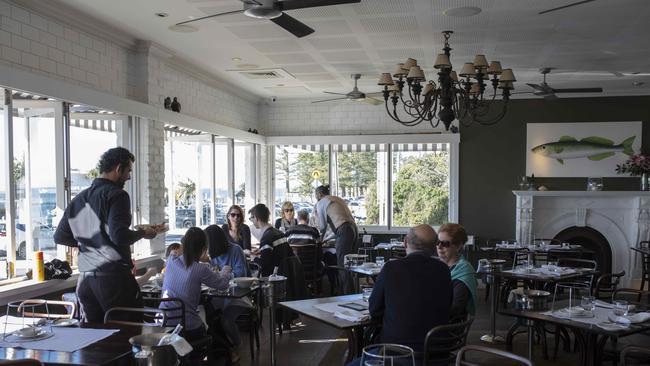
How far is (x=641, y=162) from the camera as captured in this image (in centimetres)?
906

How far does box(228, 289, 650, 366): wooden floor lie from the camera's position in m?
5.09

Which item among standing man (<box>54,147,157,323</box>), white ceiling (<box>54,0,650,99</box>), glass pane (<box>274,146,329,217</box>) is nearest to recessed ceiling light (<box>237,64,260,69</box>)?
white ceiling (<box>54,0,650,99</box>)

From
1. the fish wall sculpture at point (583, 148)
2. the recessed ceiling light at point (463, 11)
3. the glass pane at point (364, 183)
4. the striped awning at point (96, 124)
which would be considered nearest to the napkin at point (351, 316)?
the recessed ceiling light at point (463, 11)

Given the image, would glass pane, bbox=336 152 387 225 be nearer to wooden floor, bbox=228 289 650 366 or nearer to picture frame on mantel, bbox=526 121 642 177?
picture frame on mantel, bbox=526 121 642 177

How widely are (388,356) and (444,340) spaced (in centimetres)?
95

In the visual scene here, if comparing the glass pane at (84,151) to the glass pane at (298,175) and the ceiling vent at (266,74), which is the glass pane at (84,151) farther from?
Answer: the glass pane at (298,175)

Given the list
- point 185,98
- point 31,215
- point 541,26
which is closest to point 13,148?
point 31,215

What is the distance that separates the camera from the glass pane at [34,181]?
191 inches

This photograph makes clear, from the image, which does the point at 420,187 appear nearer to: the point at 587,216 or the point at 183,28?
the point at 587,216

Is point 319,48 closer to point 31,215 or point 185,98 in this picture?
point 185,98

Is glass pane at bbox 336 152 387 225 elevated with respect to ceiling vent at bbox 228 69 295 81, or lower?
lower

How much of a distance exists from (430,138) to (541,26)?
449 cm

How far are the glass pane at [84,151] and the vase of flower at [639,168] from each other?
8201 millimetres

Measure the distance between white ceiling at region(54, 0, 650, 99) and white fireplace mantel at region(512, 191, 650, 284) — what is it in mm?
2047
